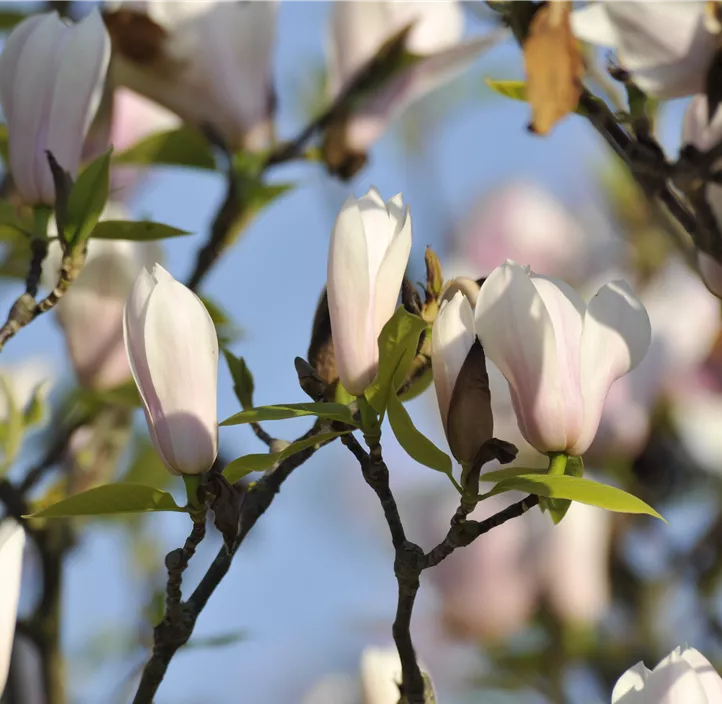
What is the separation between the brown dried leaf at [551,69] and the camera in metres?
0.62

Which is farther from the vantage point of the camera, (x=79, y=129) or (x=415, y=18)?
(x=415, y=18)

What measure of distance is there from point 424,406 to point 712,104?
37.8 inches

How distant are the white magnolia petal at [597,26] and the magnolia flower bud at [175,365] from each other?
323mm

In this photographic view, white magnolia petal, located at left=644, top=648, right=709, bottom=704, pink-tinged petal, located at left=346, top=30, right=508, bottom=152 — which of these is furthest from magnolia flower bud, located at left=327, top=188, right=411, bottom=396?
pink-tinged petal, located at left=346, top=30, right=508, bottom=152

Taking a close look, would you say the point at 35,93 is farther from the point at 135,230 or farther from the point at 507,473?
the point at 507,473

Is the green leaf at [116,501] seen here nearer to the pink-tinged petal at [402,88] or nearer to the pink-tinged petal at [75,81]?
the pink-tinged petal at [75,81]

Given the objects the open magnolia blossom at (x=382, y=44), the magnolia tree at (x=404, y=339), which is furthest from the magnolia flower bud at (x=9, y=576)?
the open magnolia blossom at (x=382, y=44)

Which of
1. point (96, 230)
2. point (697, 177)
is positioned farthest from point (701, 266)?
point (96, 230)

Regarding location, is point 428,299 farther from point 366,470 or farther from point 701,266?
point 701,266

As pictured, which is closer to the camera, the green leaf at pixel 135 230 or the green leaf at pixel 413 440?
the green leaf at pixel 413 440

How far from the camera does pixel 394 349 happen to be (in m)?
0.57

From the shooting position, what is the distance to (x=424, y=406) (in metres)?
1.64

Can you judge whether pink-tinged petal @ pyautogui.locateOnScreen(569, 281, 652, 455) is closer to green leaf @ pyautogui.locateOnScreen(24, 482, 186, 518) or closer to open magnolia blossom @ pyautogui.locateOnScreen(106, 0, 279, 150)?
green leaf @ pyautogui.locateOnScreen(24, 482, 186, 518)

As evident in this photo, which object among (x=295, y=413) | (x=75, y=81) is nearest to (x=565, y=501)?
(x=295, y=413)
